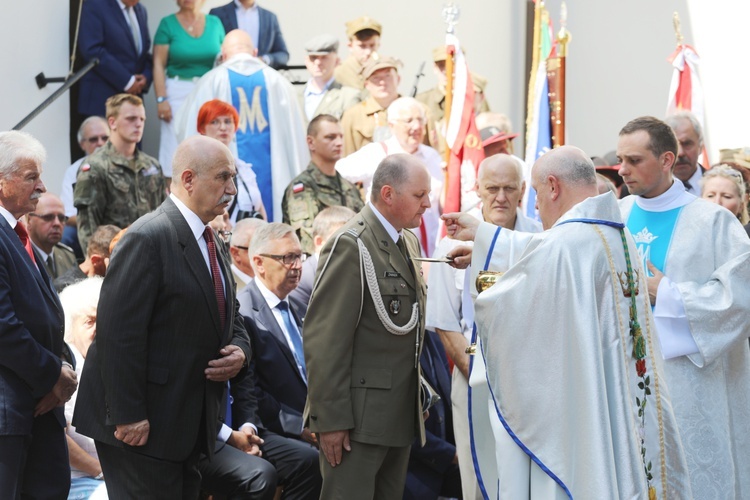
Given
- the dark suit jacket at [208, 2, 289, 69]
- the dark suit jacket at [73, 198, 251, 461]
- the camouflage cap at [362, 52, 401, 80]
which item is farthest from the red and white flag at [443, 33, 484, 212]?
the dark suit jacket at [73, 198, 251, 461]

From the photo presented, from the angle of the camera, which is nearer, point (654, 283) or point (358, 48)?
point (654, 283)

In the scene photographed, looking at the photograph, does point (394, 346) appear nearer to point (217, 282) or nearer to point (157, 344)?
point (217, 282)

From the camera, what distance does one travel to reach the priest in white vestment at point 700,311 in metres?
5.61

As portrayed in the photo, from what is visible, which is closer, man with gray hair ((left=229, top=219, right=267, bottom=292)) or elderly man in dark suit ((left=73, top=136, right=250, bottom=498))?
elderly man in dark suit ((left=73, top=136, right=250, bottom=498))

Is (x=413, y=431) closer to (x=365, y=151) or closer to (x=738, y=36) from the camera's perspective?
(x=365, y=151)

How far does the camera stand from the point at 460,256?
5.43 metres

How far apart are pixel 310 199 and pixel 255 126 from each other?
5.60 ft

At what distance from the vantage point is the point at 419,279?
5.54 metres

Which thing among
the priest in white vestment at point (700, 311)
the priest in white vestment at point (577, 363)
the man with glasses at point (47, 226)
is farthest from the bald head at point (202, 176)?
the man with glasses at point (47, 226)

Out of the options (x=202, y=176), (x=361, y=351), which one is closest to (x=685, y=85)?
(x=361, y=351)

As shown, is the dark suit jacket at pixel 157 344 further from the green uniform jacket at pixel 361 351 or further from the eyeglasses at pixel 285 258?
the eyeglasses at pixel 285 258

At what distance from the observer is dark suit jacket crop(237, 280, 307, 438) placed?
627cm

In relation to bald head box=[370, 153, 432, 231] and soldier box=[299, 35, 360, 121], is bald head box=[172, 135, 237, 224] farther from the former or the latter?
soldier box=[299, 35, 360, 121]

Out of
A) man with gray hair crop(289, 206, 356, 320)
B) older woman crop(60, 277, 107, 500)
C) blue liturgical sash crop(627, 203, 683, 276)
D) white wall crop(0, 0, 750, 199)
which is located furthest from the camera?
white wall crop(0, 0, 750, 199)
